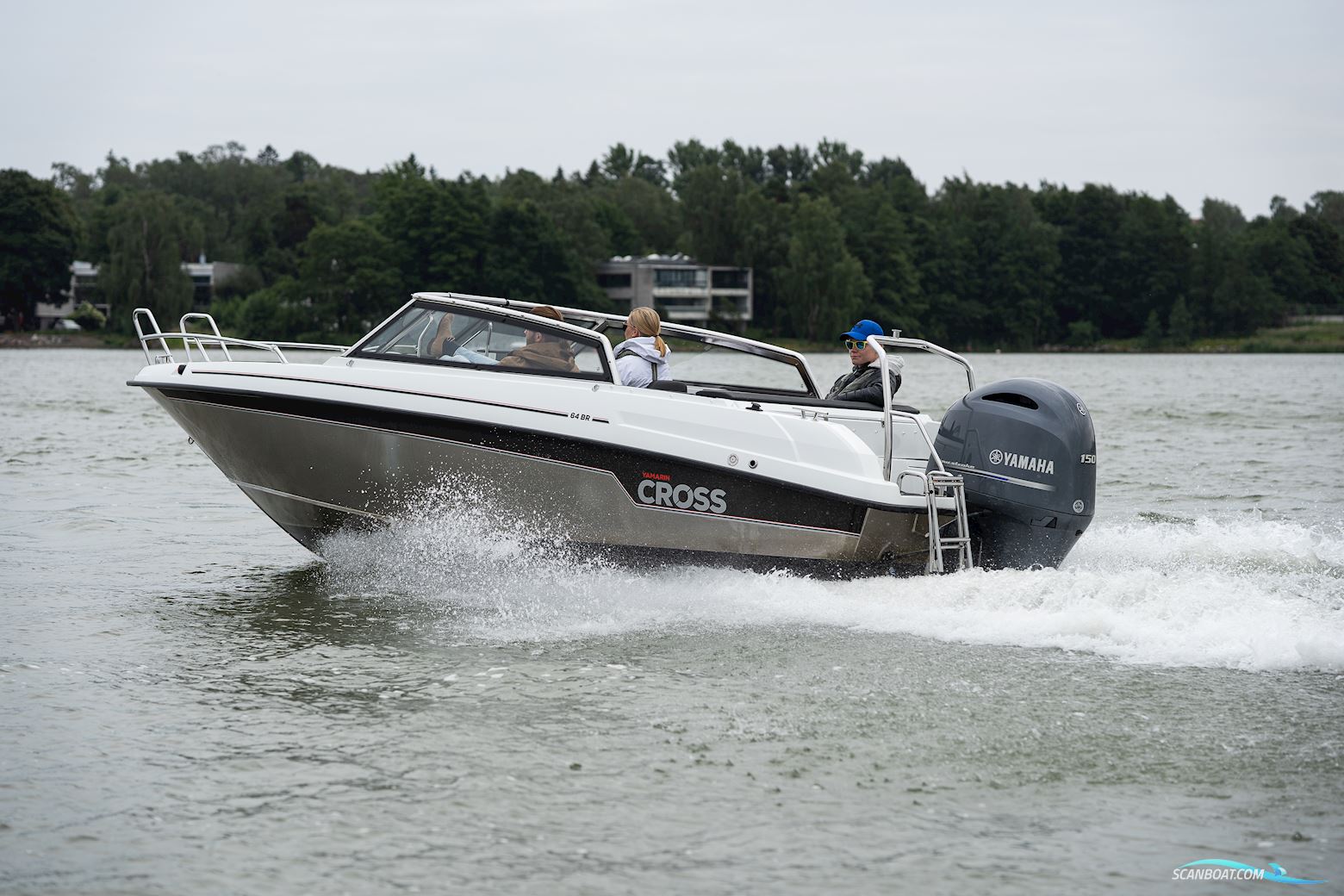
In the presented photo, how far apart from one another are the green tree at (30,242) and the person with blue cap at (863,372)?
299 ft

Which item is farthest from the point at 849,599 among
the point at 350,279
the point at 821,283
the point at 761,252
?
the point at 761,252

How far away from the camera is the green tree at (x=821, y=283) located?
85.1 m

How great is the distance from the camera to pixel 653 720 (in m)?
5.77

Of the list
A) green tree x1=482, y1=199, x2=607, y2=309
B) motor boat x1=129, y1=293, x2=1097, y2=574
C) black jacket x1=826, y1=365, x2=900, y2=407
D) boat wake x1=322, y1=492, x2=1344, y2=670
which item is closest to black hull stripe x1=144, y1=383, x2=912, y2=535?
motor boat x1=129, y1=293, x2=1097, y2=574

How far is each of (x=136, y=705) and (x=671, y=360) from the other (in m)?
4.18

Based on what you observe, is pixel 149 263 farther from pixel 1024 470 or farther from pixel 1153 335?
pixel 1024 470

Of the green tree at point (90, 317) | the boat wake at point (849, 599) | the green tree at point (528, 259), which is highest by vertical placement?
the green tree at point (528, 259)

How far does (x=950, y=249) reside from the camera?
330 ft

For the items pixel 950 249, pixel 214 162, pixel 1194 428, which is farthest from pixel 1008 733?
pixel 214 162

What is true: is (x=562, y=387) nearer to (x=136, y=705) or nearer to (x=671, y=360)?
(x=671, y=360)

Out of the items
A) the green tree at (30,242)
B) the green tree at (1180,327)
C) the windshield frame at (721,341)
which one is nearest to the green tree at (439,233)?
the green tree at (30,242)

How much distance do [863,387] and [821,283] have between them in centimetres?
7829

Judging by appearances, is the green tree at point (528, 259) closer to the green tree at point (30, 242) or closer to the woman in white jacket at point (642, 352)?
the green tree at point (30, 242)

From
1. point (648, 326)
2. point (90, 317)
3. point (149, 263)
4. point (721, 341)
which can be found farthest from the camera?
point (90, 317)
